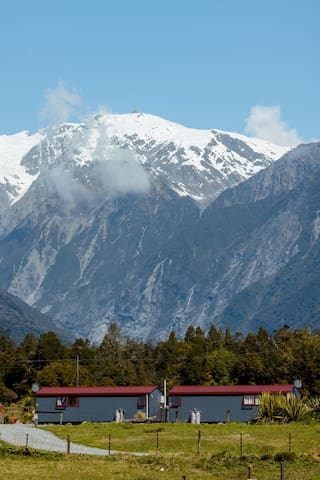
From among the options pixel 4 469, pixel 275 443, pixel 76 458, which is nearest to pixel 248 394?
pixel 275 443

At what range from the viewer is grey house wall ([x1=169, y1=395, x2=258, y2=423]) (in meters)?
124

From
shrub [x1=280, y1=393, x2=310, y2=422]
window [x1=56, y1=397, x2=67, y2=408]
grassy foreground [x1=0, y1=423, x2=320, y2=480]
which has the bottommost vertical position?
grassy foreground [x1=0, y1=423, x2=320, y2=480]

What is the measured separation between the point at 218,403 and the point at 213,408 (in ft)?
2.82

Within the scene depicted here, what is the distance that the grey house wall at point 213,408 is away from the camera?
12369 cm

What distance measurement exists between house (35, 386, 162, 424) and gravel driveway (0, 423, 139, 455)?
2099 cm

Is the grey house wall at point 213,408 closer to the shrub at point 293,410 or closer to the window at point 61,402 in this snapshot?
the window at point 61,402

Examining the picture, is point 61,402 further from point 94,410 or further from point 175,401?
point 175,401

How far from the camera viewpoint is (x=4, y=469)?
58.2 m

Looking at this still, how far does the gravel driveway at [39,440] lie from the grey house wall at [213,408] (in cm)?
2368

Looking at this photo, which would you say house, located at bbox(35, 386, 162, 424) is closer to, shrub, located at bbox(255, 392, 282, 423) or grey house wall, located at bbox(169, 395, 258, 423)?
grey house wall, located at bbox(169, 395, 258, 423)

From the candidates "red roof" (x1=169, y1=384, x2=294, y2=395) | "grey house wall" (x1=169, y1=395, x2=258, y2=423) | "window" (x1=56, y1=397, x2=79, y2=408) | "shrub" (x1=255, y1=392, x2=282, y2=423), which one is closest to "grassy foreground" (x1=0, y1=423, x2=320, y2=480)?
"shrub" (x1=255, y1=392, x2=282, y2=423)

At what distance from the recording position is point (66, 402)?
426 feet

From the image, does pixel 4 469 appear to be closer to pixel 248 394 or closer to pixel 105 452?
pixel 105 452

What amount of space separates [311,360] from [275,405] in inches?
2292
